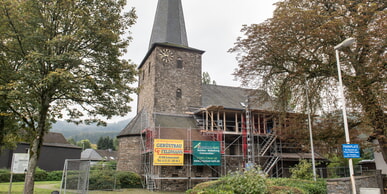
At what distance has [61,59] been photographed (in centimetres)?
1123

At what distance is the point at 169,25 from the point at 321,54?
58.4 feet

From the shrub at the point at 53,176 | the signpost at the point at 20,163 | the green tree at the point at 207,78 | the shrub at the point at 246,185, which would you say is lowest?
the shrub at the point at 53,176

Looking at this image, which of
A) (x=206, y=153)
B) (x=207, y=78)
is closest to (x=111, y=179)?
(x=206, y=153)

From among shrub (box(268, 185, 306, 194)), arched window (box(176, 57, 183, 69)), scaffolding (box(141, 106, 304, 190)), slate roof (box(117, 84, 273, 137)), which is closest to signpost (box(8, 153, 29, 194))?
scaffolding (box(141, 106, 304, 190))

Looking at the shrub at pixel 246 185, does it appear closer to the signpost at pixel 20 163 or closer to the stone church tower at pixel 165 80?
the signpost at pixel 20 163

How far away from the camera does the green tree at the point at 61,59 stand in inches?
454

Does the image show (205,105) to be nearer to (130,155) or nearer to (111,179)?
(130,155)

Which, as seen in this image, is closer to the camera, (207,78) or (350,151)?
(350,151)

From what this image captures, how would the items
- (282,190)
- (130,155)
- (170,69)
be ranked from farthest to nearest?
(170,69) → (130,155) → (282,190)

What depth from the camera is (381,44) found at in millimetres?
13172

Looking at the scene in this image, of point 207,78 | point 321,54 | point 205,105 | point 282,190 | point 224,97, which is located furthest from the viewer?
point 207,78

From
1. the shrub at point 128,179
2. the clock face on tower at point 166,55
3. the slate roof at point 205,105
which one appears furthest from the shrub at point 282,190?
the clock face on tower at point 166,55

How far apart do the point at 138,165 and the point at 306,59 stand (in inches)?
652

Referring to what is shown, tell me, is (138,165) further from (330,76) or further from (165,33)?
(330,76)
